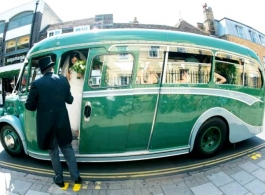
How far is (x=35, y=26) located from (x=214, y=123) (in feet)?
71.3

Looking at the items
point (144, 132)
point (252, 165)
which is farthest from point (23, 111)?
point (252, 165)

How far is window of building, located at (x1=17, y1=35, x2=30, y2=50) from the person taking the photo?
19.6 m

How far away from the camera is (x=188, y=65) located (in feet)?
11.6

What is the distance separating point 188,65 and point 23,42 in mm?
22035

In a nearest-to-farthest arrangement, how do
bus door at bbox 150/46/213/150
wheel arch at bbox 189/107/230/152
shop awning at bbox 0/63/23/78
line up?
bus door at bbox 150/46/213/150 < wheel arch at bbox 189/107/230/152 < shop awning at bbox 0/63/23/78

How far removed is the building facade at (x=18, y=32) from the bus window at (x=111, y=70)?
745 inches

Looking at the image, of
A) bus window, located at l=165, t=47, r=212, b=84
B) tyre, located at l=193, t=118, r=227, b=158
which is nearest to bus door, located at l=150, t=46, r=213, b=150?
bus window, located at l=165, t=47, r=212, b=84

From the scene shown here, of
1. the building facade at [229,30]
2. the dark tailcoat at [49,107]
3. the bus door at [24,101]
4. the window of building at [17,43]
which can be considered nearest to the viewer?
the dark tailcoat at [49,107]

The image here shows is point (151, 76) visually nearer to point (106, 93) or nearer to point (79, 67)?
point (106, 93)

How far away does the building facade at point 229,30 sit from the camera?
19547 millimetres

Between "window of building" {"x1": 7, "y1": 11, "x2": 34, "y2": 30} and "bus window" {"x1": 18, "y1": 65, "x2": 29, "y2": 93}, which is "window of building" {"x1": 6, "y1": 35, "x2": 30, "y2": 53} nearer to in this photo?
"window of building" {"x1": 7, "y1": 11, "x2": 34, "y2": 30}

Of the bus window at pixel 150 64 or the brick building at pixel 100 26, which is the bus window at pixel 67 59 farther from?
the brick building at pixel 100 26

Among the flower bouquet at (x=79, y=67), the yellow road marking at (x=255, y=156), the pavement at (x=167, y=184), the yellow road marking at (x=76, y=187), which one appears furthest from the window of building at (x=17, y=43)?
the yellow road marking at (x=255, y=156)

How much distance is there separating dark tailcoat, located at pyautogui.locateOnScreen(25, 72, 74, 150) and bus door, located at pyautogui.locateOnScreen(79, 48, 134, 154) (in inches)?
18.1
